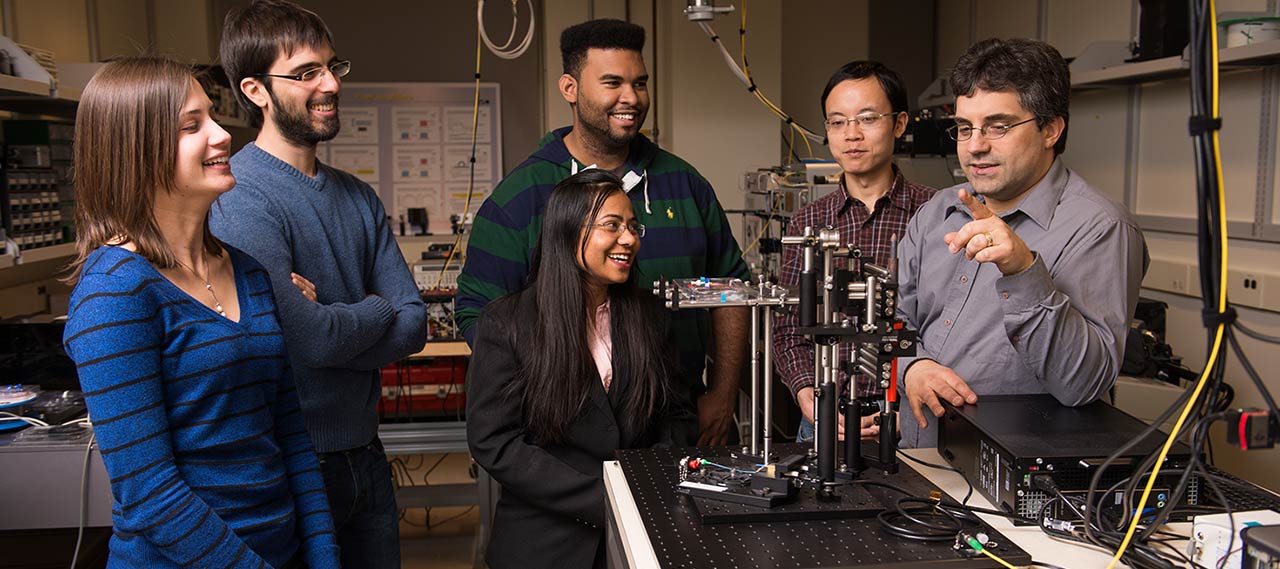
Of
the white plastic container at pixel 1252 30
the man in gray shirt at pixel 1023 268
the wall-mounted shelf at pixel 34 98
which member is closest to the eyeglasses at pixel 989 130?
the man in gray shirt at pixel 1023 268

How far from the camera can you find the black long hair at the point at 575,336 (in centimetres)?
174

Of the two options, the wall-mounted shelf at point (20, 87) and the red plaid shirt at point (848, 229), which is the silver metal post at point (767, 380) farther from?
the wall-mounted shelf at point (20, 87)

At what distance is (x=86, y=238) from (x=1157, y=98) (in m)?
3.35

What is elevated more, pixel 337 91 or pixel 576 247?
pixel 337 91

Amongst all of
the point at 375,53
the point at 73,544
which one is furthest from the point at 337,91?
the point at 375,53

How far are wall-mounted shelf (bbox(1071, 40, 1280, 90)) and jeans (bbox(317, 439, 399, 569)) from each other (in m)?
2.27

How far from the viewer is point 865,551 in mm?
1145

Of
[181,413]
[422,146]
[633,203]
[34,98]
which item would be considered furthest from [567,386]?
[422,146]

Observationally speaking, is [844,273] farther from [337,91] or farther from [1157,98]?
[1157,98]

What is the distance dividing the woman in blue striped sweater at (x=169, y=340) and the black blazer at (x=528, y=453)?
44 centimetres

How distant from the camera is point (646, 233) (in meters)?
2.13

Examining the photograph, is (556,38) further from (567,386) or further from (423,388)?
(567,386)

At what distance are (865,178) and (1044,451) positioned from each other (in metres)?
1.08

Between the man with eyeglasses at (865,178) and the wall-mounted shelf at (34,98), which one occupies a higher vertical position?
the wall-mounted shelf at (34,98)
